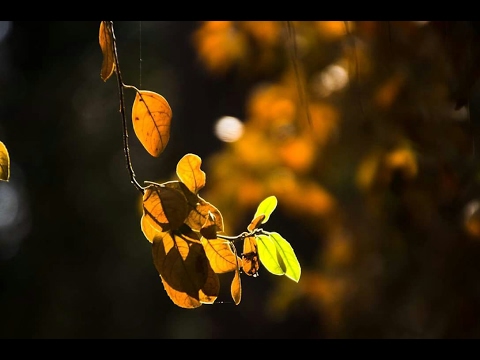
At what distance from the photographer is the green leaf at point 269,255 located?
2.00 ft

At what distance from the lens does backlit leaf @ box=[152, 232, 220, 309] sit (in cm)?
56

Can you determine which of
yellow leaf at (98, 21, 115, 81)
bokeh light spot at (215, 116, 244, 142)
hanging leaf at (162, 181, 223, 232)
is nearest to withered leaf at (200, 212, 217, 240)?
hanging leaf at (162, 181, 223, 232)

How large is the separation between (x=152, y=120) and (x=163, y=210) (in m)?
0.10

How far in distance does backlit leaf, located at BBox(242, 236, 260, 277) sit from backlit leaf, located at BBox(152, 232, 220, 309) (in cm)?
7

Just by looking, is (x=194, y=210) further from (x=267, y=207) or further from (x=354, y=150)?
(x=354, y=150)

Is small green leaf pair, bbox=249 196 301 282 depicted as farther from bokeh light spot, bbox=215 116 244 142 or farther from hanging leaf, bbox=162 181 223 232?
bokeh light spot, bbox=215 116 244 142

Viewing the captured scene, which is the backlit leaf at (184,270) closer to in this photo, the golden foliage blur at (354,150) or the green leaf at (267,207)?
the green leaf at (267,207)

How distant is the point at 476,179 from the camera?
1251 mm

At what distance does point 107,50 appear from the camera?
1.90ft

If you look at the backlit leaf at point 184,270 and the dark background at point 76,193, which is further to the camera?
the dark background at point 76,193

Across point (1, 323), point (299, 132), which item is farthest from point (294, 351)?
point (1, 323)

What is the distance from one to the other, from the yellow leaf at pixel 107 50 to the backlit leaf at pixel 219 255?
0.63ft


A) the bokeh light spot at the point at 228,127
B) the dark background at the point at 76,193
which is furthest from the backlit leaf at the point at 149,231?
the dark background at the point at 76,193

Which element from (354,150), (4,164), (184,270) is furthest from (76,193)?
(184,270)
